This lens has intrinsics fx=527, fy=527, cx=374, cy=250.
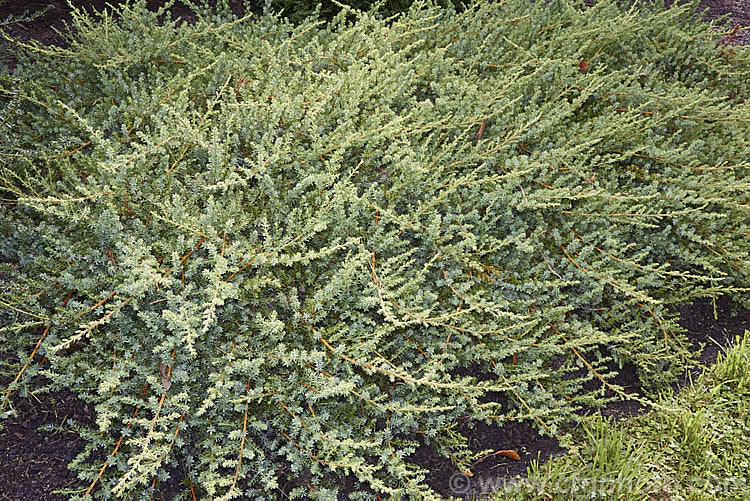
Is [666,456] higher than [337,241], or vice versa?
[337,241]

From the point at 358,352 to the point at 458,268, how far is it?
0.63m

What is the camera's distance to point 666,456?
7.84 ft

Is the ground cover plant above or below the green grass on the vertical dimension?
above

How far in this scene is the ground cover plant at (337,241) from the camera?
1991mm

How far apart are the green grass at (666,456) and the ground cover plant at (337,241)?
160 millimetres

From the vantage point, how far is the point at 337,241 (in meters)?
2.14

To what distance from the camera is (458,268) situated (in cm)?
239

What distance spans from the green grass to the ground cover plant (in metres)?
0.16

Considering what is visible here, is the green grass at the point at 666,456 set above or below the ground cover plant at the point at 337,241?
below

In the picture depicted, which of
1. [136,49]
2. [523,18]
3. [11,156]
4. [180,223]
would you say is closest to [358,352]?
[180,223]

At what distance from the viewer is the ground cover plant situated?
199 cm

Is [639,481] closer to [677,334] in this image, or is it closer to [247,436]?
[677,334]

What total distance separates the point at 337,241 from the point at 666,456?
178cm

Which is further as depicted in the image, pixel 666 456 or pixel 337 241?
pixel 666 456
